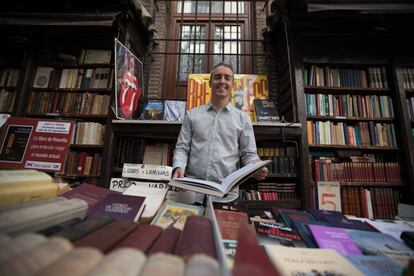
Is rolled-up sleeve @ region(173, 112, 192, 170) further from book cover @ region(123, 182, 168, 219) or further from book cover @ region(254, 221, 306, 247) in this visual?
book cover @ region(254, 221, 306, 247)

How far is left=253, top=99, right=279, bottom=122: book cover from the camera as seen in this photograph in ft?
7.26

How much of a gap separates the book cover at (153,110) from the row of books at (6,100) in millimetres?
1676

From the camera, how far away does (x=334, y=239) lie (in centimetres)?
57

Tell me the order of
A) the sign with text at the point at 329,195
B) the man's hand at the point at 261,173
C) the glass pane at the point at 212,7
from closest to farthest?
the man's hand at the point at 261,173 → the sign with text at the point at 329,195 → the glass pane at the point at 212,7

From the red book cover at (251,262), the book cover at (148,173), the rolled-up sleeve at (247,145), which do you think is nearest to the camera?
the red book cover at (251,262)

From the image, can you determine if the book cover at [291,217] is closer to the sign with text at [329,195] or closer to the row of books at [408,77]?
the sign with text at [329,195]

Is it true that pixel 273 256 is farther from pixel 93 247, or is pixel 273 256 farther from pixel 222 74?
pixel 222 74

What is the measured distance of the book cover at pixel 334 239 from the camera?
53 cm

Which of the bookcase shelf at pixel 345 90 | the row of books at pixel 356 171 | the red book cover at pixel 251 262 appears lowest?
the red book cover at pixel 251 262

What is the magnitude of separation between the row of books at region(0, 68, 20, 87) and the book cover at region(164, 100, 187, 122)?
1990 mm

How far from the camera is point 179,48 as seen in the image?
294 cm

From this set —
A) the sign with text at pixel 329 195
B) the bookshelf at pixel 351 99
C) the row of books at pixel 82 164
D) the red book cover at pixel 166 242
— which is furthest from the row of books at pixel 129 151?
the sign with text at pixel 329 195

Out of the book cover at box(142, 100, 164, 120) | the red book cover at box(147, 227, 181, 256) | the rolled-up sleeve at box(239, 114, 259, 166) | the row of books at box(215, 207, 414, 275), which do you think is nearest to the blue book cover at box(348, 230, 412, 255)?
the row of books at box(215, 207, 414, 275)

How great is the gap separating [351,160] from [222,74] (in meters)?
1.78
